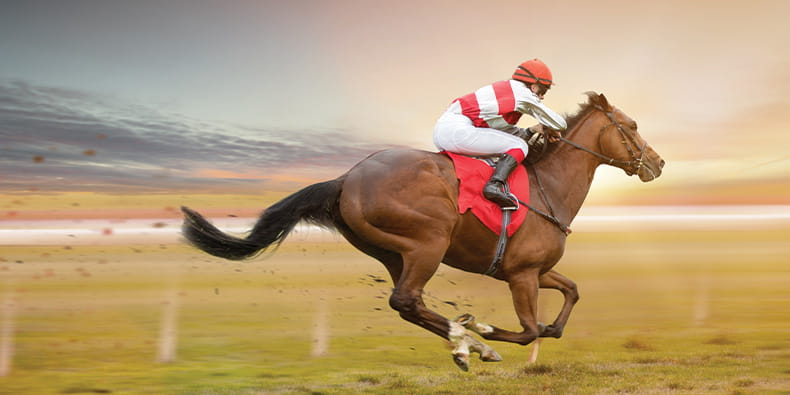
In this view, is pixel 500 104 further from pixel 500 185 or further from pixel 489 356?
pixel 489 356

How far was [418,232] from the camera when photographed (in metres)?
4.82

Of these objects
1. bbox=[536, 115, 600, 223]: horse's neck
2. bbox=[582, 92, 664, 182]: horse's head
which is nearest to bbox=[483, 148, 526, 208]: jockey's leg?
bbox=[536, 115, 600, 223]: horse's neck

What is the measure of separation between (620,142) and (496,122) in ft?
4.75

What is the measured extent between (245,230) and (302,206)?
0.56m

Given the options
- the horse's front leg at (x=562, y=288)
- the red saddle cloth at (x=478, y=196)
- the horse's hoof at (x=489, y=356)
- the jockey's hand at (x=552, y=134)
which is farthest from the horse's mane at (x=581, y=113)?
→ the horse's hoof at (x=489, y=356)

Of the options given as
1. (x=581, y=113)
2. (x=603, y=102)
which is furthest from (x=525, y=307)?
(x=603, y=102)

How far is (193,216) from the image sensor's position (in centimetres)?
502

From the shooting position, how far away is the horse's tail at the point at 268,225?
4980mm

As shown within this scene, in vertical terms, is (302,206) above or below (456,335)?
above

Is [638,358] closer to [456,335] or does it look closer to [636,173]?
[636,173]

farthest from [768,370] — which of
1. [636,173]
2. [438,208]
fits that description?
[438,208]

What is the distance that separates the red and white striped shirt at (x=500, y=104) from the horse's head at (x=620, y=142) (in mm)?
840

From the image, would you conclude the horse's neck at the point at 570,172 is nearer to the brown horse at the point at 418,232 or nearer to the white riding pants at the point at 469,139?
the brown horse at the point at 418,232

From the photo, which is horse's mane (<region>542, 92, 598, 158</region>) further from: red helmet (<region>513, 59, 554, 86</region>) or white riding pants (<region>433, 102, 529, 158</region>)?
white riding pants (<region>433, 102, 529, 158</region>)
